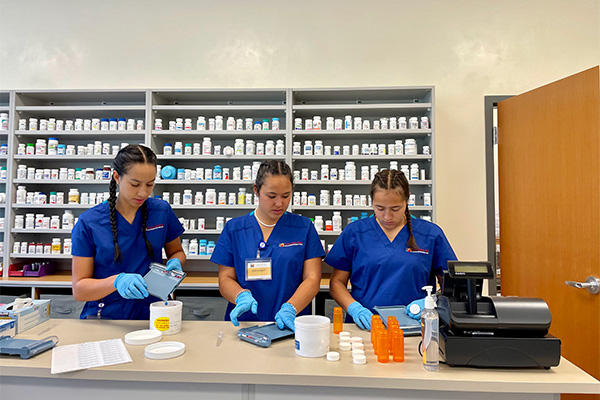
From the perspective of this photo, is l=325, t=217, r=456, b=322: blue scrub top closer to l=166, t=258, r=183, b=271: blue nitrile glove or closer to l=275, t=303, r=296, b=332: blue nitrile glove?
l=275, t=303, r=296, b=332: blue nitrile glove

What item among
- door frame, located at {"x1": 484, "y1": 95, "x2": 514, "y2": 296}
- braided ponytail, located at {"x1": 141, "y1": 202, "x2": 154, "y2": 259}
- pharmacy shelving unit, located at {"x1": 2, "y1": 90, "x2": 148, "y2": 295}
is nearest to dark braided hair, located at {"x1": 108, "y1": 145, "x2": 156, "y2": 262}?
braided ponytail, located at {"x1": 141, "y1": 202, "x2": 154, "y2": 259}

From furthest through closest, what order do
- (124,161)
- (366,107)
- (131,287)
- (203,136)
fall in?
(203,136)
(366,107)
(124,161)
(131,287)

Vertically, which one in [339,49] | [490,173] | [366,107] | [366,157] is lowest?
[490,173]

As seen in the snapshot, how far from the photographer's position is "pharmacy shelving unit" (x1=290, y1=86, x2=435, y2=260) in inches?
116

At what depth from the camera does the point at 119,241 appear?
1.74 metres

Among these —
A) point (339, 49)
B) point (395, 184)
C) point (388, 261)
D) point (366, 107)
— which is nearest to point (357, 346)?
point (388, 261)

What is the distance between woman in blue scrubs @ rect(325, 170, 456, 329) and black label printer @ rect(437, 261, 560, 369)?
0.52 metres

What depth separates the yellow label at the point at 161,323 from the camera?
4.71 ft

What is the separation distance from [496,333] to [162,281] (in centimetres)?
122

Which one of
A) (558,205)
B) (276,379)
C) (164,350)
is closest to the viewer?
(276,379)

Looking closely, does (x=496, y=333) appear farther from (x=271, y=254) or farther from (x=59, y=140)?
(x=59, y=140)

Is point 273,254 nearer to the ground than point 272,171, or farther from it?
nearer to the ground

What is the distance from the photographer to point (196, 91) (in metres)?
3.07

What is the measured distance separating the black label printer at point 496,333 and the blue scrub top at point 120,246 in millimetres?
1363
